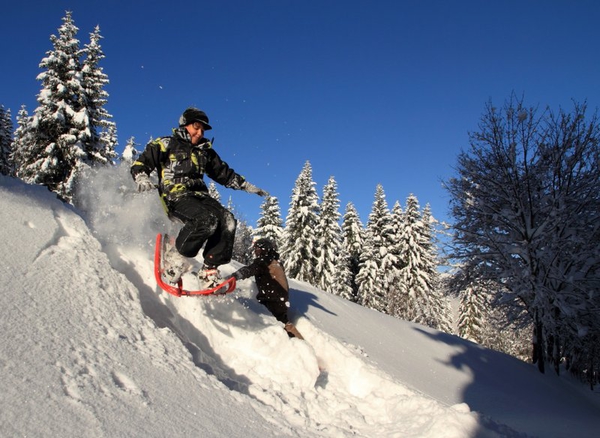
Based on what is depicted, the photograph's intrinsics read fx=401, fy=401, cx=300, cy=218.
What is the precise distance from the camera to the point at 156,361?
328 cm

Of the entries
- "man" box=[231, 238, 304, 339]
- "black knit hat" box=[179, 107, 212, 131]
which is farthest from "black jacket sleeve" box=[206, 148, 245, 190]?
"man" box=[231, 238, 304, 339]

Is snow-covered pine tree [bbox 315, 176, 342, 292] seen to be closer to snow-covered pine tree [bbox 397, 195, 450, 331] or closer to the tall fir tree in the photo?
snow-covered pine tree [bbox 397, 195, 450, 331]

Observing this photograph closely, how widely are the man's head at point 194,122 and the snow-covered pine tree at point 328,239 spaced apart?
26818 mm

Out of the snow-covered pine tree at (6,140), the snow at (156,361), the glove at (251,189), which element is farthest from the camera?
the snow-covered pine tree at (6,140)

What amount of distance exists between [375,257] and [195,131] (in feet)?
99.3

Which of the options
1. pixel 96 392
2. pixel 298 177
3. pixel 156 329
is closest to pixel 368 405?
pixel 156 329

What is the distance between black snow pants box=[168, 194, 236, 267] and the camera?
476cm

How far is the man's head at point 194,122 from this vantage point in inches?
205

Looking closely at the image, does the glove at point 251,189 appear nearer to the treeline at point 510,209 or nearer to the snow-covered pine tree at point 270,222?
the treeline at point 510,209

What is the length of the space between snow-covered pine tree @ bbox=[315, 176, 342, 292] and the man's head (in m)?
26.8

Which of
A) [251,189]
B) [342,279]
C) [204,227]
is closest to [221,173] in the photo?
[251,189]

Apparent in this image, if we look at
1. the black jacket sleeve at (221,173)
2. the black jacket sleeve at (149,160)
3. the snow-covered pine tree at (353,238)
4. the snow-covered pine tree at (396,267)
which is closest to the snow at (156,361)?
the black jacket sleeve at (149,160)

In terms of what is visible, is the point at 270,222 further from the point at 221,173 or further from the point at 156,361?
the point at 156,361

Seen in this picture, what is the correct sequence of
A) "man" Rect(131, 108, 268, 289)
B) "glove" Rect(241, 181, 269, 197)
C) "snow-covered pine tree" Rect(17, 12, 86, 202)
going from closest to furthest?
"man" Rect(131, 108, 268, 289)
"glove" Rect(241, 181, 269, 197)
"snow-covered pine tree" Rect(17, 12, 86, 202)
